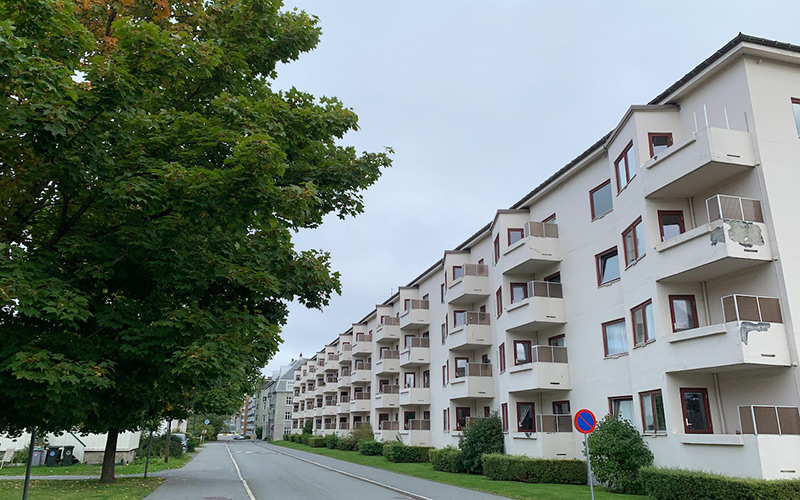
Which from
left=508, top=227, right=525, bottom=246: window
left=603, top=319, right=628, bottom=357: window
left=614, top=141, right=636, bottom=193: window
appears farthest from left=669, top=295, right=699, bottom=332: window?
left=508, top=227, right=525, bottom=246: window

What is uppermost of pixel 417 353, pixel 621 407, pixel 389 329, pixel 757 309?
pixel 389 329

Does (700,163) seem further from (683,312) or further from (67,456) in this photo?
(67,456)

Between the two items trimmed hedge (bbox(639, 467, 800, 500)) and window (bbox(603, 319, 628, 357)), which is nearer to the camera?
trimmed hedge (bbox(639, 467, 800, 500))

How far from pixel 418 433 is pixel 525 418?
15.3 m

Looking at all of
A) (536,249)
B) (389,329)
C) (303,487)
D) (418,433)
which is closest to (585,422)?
(303,487)

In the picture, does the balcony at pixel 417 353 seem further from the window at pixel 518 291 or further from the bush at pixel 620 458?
the bush at pixel 620 458

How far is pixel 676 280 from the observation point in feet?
56.6

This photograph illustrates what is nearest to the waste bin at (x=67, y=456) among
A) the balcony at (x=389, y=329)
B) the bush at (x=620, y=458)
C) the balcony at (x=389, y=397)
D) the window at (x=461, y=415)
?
the window at (x=461, y=415)

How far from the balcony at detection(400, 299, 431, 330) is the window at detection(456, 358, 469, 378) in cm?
857

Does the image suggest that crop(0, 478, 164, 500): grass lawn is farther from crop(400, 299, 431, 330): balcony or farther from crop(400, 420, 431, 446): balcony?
crop(400, 299, 431, 330): balcony

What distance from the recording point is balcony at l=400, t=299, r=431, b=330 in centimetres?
A: 4300

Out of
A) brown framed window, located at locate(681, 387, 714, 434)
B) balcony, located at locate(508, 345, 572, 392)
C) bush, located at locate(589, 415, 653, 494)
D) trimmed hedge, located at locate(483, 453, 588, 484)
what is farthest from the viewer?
balcony, located at locate(508, 345, 572, 392)

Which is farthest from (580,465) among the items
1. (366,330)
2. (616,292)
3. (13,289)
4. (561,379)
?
(366,330)

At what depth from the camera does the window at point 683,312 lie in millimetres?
17125
